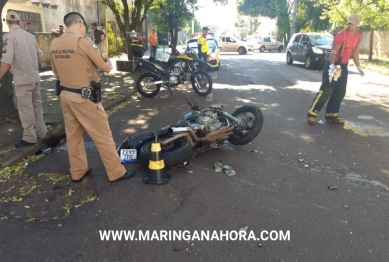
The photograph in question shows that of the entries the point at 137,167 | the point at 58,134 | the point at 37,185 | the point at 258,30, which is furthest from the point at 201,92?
the point at 258,30

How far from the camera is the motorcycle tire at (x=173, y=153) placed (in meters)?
3.96

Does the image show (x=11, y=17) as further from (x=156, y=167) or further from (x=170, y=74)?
(x=170, y=74)

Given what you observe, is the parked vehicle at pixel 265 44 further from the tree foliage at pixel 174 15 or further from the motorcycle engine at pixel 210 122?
the motorcycle engine at pixel 210 122

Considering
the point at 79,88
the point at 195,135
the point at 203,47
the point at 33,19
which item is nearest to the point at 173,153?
the point at 195,135

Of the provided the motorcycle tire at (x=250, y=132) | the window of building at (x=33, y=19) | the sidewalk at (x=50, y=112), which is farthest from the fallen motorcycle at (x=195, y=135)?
the window of building at (x=33, y=19)

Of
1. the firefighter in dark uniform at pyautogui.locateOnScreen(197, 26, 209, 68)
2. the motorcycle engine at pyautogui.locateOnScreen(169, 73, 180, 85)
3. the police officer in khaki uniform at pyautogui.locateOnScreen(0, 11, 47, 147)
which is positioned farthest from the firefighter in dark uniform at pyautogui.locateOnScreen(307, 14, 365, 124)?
the firefighter in dark uniform at pyautogui.locateOnScreen(197, 26, 209, 68)

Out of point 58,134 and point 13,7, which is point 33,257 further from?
point 13,7

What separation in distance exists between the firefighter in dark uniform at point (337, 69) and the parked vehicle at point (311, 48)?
408 inches

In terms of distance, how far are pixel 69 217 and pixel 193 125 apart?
6.68 feet

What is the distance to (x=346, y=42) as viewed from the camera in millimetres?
6000

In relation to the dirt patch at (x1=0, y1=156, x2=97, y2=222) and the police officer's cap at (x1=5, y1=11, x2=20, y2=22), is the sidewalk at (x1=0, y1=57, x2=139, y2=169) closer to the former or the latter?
the dirt patch at (x1=0, y1=156, x2=97, y2=222)

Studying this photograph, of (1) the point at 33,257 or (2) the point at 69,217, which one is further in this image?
(2) the point at 69,217

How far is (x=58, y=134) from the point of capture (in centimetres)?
566

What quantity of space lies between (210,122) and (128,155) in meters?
1.24
